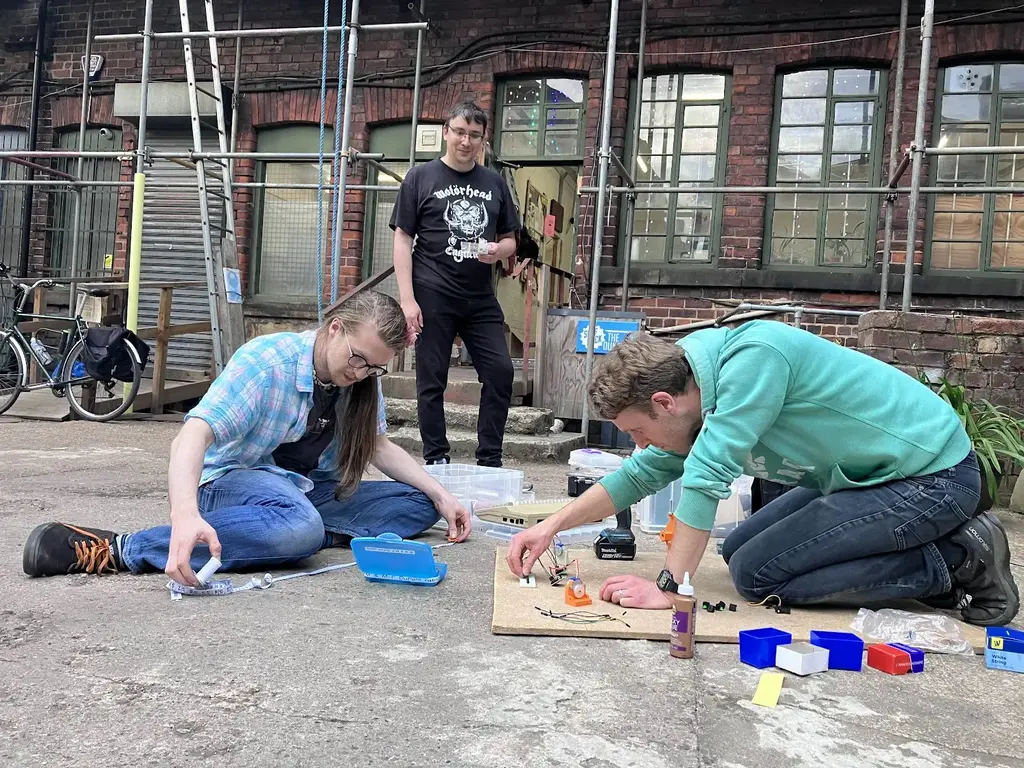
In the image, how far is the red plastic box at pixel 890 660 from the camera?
225cm

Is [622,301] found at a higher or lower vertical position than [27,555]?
higher

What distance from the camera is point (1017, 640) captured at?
2.34 meters

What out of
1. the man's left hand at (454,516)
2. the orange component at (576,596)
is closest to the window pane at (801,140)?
the man's left hand at (454,516)

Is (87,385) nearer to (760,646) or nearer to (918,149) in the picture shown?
(918,149)

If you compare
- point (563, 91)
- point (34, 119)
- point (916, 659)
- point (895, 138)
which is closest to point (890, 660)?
point (916, 659)

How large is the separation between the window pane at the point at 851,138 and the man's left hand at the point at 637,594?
7097 millimetres

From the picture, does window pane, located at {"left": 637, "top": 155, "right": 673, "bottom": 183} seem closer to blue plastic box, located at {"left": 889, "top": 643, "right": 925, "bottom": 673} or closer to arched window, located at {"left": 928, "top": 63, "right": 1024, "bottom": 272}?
arched window, located at {"left": 928, "top": 63, "right": 1024, "bottom": 272}

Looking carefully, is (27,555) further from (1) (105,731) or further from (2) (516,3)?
(2) (516,3)

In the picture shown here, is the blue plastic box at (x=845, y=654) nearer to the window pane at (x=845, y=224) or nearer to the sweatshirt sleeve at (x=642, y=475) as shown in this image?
the sweatshirt sleeve at (x=642, y=475)

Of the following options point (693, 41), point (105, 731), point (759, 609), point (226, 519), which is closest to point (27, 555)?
point (226, 519)

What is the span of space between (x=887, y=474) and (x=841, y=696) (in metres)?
0.82

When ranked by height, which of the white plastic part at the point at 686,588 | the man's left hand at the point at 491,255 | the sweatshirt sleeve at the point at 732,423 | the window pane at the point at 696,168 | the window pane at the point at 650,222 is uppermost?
the window pane at the point at 696,168

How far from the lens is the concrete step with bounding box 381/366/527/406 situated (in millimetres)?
7395

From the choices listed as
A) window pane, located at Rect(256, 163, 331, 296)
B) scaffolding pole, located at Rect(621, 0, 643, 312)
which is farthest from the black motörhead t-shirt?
window pane, located at Rect(256, 163, 331, 296)
